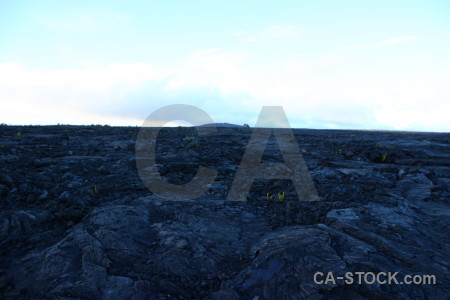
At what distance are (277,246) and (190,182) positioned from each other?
3451 mm

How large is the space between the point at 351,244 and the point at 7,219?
5.27m

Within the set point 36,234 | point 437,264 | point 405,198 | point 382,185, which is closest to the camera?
point 437,264

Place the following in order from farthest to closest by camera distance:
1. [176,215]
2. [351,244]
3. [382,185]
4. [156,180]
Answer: [156,180]
[382,185]
[176,215]
[351,244]

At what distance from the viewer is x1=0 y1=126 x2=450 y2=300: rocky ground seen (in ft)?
10.7

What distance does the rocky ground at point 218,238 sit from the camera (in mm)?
3258

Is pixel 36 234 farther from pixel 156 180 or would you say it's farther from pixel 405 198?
pixel 405 198

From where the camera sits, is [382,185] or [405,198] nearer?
[405,198]

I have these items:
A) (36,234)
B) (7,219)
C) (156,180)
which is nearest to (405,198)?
(156,180)

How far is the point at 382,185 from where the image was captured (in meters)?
6.28

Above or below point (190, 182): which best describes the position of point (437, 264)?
below

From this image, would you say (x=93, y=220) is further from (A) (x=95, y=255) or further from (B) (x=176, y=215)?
(B) (x=176, y=215)

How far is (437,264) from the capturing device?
3.57 metres

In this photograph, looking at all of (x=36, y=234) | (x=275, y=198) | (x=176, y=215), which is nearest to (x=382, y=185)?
(x=275, y=198)

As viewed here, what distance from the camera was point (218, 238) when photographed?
13.9 feet
